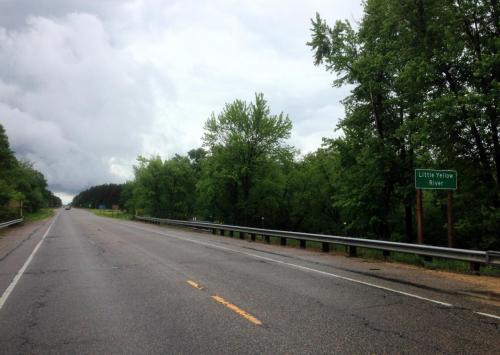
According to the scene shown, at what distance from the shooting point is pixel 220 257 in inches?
575

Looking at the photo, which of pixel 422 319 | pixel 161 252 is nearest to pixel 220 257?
pixel 161 252

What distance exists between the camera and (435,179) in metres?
14.9

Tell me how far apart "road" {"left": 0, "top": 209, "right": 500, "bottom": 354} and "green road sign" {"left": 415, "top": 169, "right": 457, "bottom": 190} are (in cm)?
394

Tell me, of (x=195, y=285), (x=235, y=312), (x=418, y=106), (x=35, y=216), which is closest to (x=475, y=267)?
(x=195, y=285)

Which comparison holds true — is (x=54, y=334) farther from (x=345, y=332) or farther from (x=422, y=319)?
(x=422, y=319)

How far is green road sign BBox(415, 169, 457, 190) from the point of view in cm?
1475

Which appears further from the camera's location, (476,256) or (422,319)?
(476,256)

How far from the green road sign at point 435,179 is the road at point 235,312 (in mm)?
3938

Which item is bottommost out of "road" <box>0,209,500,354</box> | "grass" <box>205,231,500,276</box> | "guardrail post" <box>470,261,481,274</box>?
"road" <box>0,209,500,354</box>

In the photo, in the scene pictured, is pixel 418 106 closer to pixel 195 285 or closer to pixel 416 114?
Result: pixel 416 114

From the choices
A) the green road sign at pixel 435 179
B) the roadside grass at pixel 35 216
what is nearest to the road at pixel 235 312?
the green road sign at pixel 435 179

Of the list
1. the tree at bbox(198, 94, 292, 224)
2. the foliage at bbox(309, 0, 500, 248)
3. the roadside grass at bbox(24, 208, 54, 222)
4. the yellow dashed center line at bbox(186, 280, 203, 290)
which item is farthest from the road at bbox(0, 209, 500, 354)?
the roadside grass at bbox(24, 208, 54, 222)

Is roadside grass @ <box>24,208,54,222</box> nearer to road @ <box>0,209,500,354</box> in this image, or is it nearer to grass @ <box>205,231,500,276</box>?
grass @ <box>205,231,500,276</box>

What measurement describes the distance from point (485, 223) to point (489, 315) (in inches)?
475
